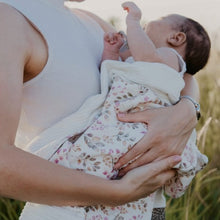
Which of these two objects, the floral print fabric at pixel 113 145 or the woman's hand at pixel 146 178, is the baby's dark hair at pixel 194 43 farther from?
the woman's hand at pixel 146 178

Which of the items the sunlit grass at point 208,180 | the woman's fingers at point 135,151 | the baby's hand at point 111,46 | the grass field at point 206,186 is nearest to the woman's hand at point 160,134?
the woman's fingers at point 135,151

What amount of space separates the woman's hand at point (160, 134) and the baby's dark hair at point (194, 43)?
50 centimetres

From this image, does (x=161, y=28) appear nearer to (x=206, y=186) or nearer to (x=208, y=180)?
(x=208, y=180)

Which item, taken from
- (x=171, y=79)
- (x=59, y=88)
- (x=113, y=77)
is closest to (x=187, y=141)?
(x=171, y=79)

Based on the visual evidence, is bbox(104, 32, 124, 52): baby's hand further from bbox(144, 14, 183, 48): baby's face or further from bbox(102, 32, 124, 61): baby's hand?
bbox(144, 14, 183, 48): baby's face

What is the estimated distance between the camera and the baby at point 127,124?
1714 millimetres

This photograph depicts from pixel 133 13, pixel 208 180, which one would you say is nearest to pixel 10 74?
pixel 133 13

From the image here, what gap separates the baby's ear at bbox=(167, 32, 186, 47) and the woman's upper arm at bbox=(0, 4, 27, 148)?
39.2 inches

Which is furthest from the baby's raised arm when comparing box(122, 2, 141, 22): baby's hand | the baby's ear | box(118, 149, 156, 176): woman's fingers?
box(118, 149, 156, 176): woman's fingers

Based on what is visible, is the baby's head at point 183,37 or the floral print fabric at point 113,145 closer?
the floral print fabric at point 113,145

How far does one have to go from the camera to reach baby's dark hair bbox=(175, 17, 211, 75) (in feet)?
8.01

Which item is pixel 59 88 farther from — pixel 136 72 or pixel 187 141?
pixel 187 141

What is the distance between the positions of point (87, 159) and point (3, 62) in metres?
0.43

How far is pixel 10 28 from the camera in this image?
5.03ft
